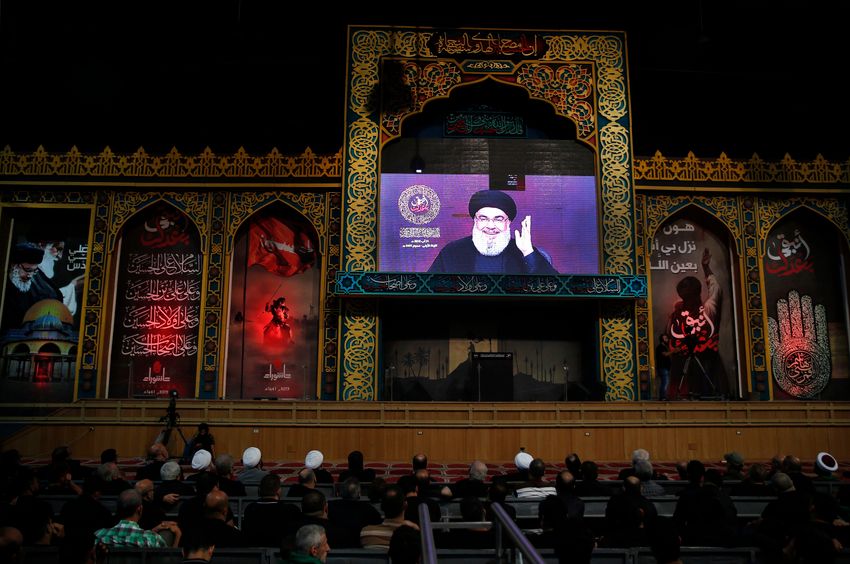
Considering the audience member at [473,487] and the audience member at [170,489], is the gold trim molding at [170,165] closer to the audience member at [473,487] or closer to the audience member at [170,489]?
the audience member at [170,489]

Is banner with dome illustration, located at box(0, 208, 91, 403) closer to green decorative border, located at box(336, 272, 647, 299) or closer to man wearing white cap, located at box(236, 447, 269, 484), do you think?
green decorative border, located at box(336, 272, 647, 299)

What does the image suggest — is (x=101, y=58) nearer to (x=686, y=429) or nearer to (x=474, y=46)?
(x=474, y=46)

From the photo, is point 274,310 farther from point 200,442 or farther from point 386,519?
point 386,519

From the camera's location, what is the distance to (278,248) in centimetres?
1365

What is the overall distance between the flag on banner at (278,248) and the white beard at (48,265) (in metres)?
3.76

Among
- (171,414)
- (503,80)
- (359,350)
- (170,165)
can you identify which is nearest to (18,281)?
(170,165)

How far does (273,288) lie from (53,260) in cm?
426

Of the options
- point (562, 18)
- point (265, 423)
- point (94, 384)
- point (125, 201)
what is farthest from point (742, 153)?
point (94, 384)

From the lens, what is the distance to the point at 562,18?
1473cm

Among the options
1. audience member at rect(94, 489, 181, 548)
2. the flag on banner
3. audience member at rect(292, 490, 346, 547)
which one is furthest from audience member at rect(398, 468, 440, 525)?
the flag on banner

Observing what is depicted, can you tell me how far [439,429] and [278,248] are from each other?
5554mm

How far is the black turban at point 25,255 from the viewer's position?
1341 cm

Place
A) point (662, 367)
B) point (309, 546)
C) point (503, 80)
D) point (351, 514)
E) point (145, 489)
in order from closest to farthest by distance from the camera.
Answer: point (309, 546), point (351, 514), point (145, 489), point (662, 367), point (503, 80)

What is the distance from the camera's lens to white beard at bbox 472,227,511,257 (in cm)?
1259
